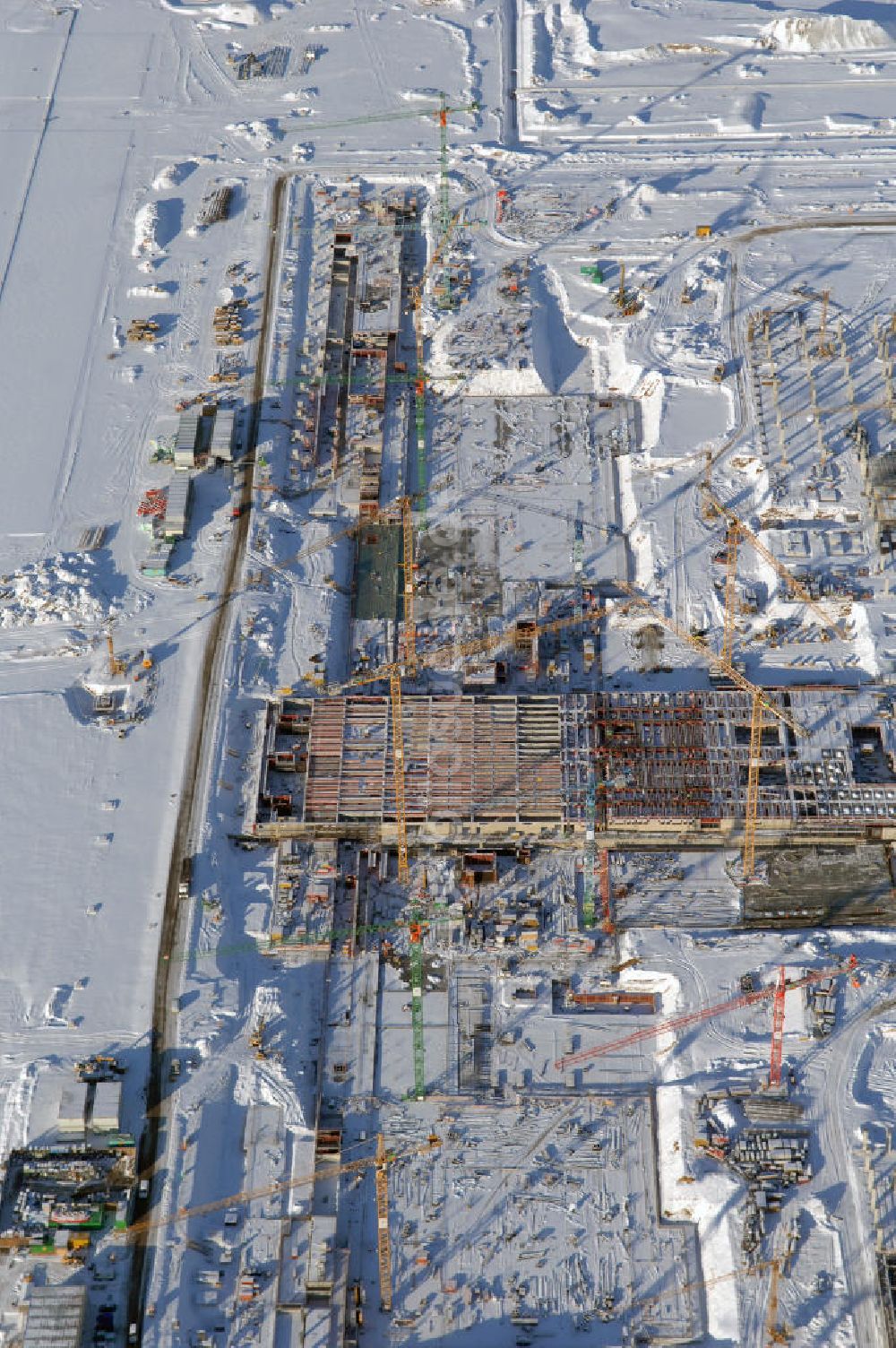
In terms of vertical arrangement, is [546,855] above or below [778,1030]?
above

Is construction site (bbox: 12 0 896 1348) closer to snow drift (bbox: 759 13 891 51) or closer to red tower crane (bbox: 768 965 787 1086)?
red tower crane (bbox: 768 965 787 1086)

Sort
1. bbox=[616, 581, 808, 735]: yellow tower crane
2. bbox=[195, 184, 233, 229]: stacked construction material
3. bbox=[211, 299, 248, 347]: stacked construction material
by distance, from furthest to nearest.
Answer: bbox=[195, 184, 233, 229]: stacked construction material < bbox=[211, 299, 248, 347]: stacked construction material < bbox=[616, 581, 808, 735]: yellow tower crane

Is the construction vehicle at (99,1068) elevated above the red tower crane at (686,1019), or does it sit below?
below

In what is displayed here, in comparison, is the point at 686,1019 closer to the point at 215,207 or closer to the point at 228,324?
the point at 228,324

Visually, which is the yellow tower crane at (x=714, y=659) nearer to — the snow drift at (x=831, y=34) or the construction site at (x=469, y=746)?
the construction site at (x=469, y=746)

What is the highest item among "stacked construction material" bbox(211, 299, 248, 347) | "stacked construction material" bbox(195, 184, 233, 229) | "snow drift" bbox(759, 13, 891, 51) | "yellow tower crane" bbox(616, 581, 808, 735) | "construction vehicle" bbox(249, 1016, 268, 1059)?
"snow drift" bbox(759, 13, 891, 51)

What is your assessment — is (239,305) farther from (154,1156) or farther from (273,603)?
(154,1156)

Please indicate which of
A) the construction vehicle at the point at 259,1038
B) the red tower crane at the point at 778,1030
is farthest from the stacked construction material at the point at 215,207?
the red tower crane at the point at 778,1030

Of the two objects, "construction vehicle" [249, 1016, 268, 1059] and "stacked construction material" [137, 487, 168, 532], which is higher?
"stacked construction material" [137, 487, 168, 532]

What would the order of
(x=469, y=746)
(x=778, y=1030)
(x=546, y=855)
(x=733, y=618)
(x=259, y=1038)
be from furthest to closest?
(x=733, y=618) < (x=469, y=746) < (x=546, y=855) < (x=259, y=1038) < (x=778, y=1030)

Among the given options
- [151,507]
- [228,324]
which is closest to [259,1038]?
[151,507]

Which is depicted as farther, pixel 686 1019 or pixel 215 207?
pixel 215 207

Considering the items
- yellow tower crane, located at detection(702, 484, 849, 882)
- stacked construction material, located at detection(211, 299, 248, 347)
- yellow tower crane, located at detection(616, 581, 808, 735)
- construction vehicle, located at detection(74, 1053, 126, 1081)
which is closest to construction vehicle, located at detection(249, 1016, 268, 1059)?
construction vehicle, located at detection(74, 1053, 126, 1081)
